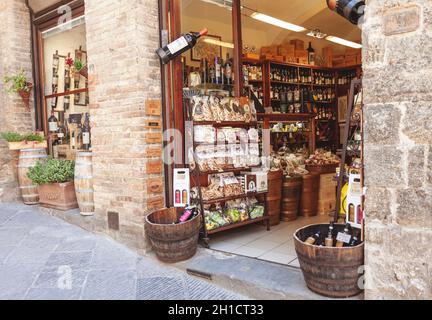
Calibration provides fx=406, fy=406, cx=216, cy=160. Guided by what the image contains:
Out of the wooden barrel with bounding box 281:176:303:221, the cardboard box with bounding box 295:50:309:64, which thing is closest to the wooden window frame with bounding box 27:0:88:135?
the wooden barrel with bounding box 281:176:303:221

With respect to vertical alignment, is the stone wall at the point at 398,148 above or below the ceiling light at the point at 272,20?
below

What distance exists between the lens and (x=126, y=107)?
402 centimetres

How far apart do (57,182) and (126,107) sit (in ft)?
5.93

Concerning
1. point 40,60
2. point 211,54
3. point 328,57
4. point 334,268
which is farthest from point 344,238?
point 328,57

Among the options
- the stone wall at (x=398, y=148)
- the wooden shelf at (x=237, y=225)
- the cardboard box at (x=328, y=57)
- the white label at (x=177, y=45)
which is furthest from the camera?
the cardboard box at (x=328, y=57)

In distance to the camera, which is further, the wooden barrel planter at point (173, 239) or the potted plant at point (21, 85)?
the potted plant at point (21, 85)

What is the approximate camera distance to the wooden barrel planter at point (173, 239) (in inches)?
138

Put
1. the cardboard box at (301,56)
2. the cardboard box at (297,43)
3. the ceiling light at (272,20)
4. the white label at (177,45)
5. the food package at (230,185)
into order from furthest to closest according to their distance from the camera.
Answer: the cardboard box at (297,43), the cardboard box at (301,56), the ceiling light at (272,20), the food package at (230,185), the white label at (177,45)

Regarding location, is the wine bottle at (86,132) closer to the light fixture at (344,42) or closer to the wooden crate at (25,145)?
the wooden crate at (25,145)

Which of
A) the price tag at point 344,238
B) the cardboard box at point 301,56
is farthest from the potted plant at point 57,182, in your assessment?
the cardboard box at point 301,56

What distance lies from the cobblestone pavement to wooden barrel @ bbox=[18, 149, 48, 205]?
929 millimetres

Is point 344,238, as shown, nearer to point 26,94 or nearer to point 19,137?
point 19,137

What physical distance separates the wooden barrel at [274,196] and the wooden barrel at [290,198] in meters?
0.10

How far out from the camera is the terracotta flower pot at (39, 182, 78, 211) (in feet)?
16.8
